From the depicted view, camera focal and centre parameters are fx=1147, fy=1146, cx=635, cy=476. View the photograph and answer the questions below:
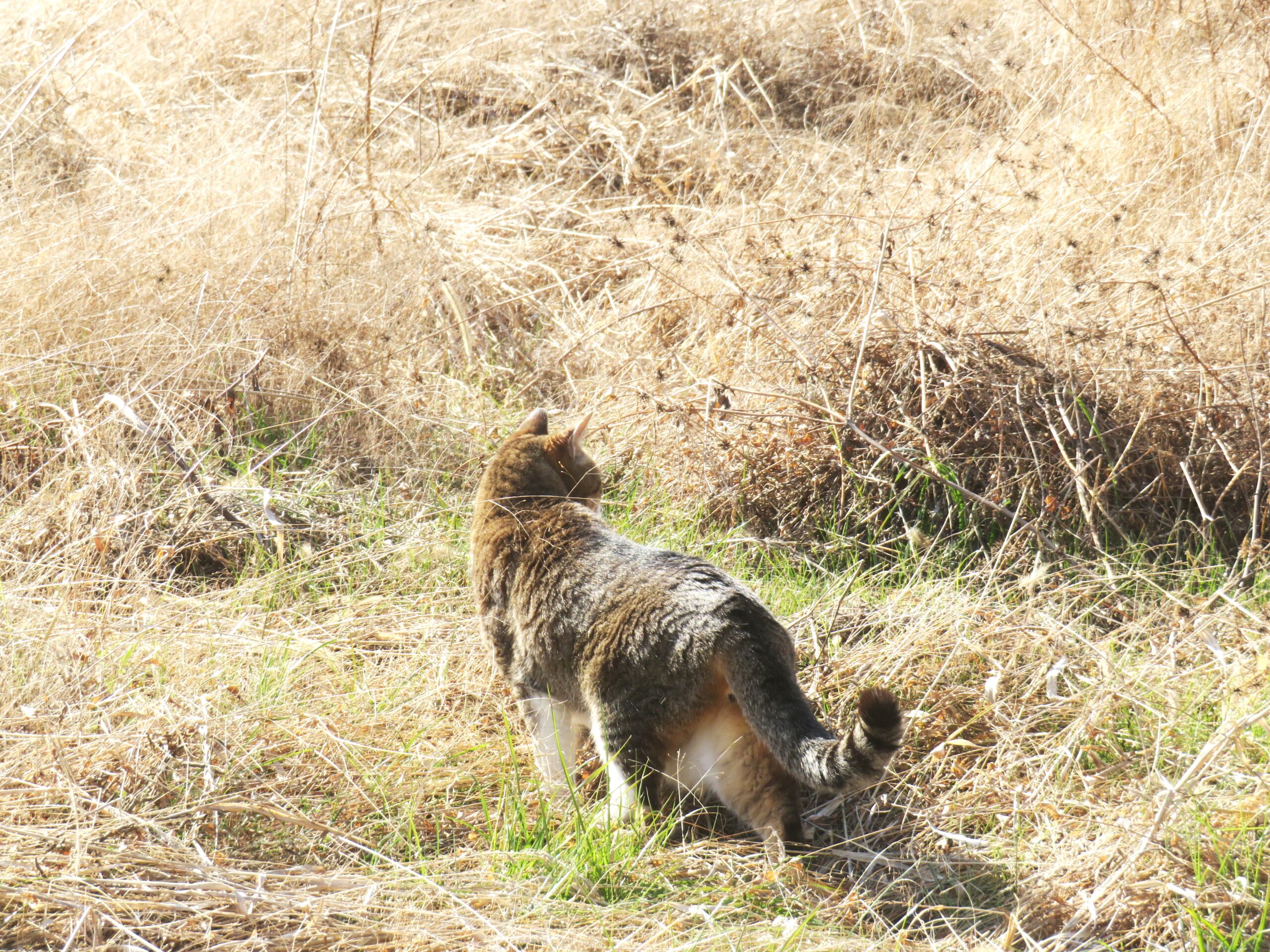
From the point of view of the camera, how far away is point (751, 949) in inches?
94.4

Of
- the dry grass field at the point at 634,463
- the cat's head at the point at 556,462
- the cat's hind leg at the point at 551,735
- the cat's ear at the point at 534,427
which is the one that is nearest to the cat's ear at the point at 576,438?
the cat's head at the point at 556,462

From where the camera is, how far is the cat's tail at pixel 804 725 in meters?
2.24

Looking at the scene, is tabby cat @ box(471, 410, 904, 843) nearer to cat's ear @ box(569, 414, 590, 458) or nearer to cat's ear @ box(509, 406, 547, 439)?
cat's ear @ box(569, 414, 590, 458)

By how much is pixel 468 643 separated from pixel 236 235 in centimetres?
255

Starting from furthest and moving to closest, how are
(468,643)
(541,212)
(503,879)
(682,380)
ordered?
(541,212) → (682,380) → (468,643) → (503,879)

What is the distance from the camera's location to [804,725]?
2.57 metres

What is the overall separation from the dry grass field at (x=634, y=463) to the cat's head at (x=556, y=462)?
1.64 feet

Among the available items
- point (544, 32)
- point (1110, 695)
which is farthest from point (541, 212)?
point (1110, 695)

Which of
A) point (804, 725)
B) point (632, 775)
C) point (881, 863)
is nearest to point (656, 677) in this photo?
point (632, 775)

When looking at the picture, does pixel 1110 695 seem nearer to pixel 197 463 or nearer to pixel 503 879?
pixel 503 879

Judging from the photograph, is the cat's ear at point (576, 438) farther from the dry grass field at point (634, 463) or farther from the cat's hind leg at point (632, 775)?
the cat's hind leg at point (632, 775)

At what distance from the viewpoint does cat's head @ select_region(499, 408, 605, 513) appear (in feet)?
11.6

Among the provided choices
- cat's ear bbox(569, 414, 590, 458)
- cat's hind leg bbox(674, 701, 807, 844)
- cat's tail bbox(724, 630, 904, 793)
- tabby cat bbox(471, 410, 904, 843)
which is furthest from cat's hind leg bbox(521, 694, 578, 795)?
cat's ear bbox(569, 414, 590, 458)

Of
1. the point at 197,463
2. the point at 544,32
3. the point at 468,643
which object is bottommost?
the point at 468,643
